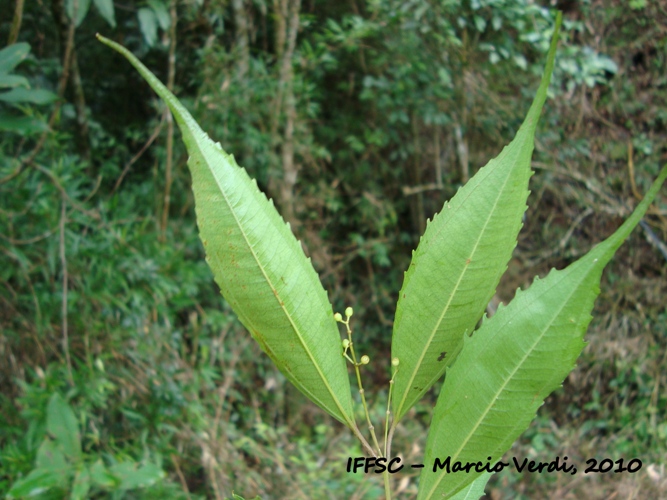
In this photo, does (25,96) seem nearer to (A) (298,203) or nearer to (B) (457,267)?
(B) (457,267)

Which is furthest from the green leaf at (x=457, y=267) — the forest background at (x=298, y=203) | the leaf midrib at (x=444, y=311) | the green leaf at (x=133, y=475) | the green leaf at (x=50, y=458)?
the forest background at (x=298, y=203)

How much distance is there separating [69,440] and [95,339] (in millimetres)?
625

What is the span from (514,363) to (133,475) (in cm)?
151

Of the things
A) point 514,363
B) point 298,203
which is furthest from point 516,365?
point 298,203

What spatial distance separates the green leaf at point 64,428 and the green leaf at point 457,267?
1.51 m

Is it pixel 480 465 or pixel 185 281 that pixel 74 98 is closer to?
pixel 185 281

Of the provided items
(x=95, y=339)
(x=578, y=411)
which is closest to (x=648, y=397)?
(x=578, y=411)

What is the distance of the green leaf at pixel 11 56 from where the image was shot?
162 centimetres

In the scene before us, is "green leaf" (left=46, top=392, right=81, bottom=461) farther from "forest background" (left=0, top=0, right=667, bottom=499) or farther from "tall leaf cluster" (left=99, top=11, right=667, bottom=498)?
"tall leaf cluster" (left=99, top=11, right=667, bottom=498)

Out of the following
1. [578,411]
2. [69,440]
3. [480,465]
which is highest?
[480,465]

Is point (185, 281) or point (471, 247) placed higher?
point (471, 247)

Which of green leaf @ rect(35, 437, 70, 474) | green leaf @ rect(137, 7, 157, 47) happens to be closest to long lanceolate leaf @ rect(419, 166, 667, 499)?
green leaf @ rect(35, 437, 70, 474)

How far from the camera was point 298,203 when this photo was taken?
353cm

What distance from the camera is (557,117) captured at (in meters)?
3.08
